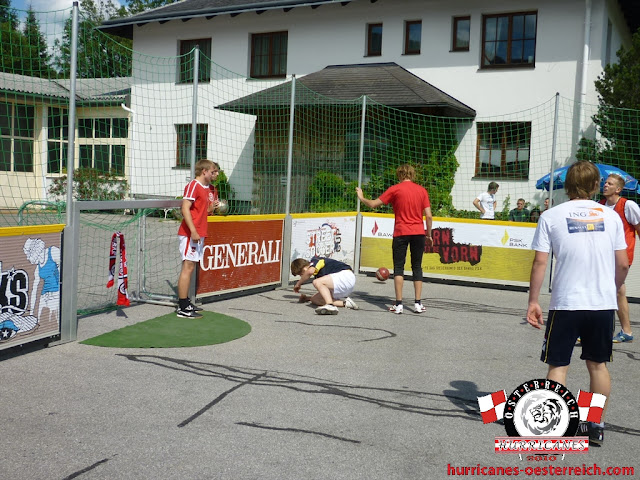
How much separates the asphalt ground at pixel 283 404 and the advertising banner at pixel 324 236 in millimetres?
2909

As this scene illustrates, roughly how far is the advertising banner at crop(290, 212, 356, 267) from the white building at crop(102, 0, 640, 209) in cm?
439

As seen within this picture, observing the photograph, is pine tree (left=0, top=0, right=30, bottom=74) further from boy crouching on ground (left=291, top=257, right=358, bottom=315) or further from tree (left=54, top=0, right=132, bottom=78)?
boy crouching on ground (left=291, top=257, right=358, bottom=315)

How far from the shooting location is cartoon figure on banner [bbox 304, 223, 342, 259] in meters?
11.1

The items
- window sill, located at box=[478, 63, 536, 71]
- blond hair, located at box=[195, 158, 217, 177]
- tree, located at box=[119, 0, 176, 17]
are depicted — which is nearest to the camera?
blond hair, located at box=[195, 158, 217, 177]

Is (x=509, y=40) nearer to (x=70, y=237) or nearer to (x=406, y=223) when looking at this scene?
(x=406, y=223)

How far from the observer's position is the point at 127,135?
8141mm

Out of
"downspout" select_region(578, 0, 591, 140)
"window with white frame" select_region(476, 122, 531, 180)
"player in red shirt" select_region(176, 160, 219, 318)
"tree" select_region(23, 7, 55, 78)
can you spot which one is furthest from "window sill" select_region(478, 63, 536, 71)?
"tree" select_region(23, 7, 55, 78)

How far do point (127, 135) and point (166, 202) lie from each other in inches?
36.1

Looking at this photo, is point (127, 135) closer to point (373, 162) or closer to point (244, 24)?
point (373, 162)

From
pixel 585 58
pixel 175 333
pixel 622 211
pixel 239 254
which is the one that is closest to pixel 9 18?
pixel 175 333

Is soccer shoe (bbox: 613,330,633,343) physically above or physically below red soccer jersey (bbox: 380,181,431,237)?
below

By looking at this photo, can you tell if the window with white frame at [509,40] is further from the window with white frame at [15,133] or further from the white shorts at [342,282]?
the window with white frame at [15,133]

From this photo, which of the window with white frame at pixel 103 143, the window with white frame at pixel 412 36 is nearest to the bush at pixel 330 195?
the window with white frame at pixel 103 143

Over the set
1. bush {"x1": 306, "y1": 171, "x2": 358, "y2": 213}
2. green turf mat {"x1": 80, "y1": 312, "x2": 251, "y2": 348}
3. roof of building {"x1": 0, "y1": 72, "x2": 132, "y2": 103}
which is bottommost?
green turf mat {"x1": 80, "y1": 312, "x2": 251, "y2": 348}
